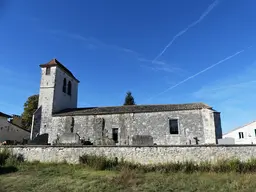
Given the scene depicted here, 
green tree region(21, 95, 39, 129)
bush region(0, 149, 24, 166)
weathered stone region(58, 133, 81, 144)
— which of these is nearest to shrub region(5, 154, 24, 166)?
bush region(0, 149, 24, 166)

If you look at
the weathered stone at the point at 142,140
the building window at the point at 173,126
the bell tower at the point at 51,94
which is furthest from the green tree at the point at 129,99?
the weathered stone at the point at 142,140

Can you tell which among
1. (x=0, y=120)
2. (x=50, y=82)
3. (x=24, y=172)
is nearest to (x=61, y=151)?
(x=24, y=172)

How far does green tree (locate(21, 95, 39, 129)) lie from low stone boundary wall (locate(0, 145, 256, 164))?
22.4m

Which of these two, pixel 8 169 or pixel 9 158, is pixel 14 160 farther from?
pixel 8 169

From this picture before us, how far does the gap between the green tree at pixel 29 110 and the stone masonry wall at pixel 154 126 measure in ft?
44.8

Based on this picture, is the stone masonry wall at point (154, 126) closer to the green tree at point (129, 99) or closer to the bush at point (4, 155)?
the bush at point (4, 155)

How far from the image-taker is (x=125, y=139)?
71.8ft

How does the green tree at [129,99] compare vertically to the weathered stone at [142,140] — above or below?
above

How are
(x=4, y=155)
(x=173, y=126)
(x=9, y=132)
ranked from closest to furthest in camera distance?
(x=4, y=155) → (x=173, y=126) → (x=9, y=132)

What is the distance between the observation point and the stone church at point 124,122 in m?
20.5

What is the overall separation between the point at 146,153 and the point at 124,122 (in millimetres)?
9394

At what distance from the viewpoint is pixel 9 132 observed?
2841cm

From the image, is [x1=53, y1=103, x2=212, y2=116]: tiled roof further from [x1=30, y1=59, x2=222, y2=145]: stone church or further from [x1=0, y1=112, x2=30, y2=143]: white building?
[x1=0, y1=112, x2=30, y2=143]: white building

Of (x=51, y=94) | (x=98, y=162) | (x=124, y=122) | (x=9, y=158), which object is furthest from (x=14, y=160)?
(x=51, y=94)
